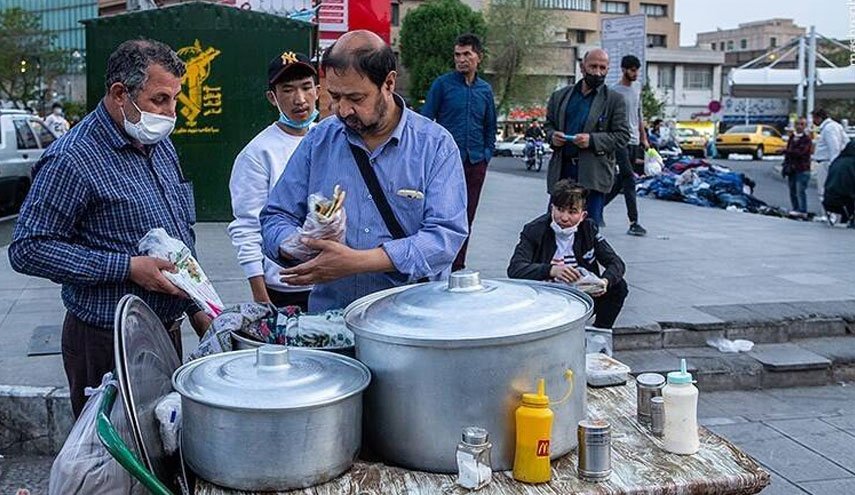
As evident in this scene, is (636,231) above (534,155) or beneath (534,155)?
beneath

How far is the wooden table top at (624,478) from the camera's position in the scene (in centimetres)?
197

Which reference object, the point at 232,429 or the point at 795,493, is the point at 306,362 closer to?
the point at 232,429

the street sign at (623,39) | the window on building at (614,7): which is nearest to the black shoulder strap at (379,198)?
the street sign at (623,39)

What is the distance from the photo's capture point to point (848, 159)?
1324 cm

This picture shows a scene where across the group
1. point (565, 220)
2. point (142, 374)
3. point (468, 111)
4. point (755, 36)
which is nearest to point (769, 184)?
point (468, 111)

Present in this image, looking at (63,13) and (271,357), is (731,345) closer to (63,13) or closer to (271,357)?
(271,357)

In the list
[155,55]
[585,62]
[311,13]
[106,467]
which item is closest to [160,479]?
[106,467]

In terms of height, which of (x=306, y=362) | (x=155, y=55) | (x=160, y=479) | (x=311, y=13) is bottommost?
(x=160, y=479)

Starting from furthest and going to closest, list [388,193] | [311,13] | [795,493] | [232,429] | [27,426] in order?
[311,13], [27,426], [795,493], [388,193], [232,429]

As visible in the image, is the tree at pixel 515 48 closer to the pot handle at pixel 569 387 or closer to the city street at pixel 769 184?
the city street at pixel 769 184

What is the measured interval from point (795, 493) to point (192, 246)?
3.13 m

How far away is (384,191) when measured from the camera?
8.86ft

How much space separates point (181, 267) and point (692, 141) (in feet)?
142

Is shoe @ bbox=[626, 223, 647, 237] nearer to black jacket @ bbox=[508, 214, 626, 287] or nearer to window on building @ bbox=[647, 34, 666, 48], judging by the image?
black jacket @ bbox=[508, 214, 626, 287]
